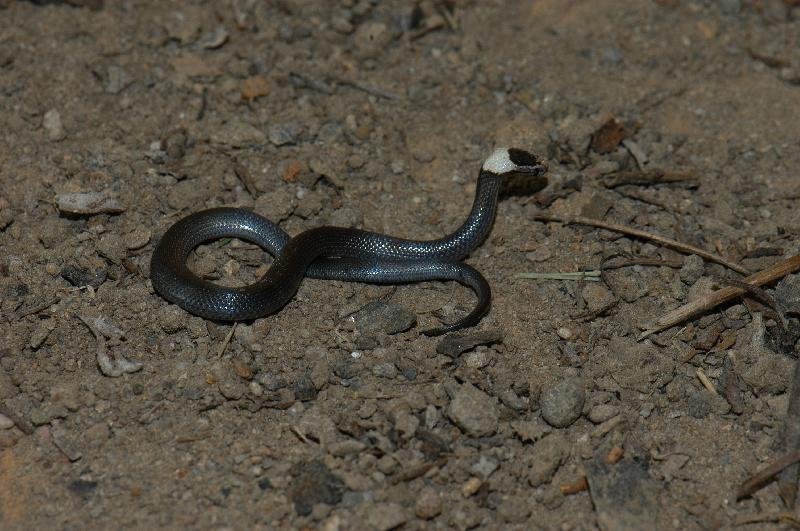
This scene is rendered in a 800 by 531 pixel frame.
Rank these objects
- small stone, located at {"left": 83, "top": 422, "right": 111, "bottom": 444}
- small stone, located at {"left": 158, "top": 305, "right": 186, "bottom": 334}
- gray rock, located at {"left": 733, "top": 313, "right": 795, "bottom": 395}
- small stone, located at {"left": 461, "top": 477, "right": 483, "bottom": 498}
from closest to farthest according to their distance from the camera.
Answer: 1. small stone, located at {"left": 461, "top": 477, "right": 483, "bottom": 498}
2. small stone, located at {"left": 83, "top": 422, "right": 111, "bottom": 444}
3. gray rock, located at {"left": 733, "top": 313, "right": 795, "bottom": 395}
4. small stone, located at {"left": 158, "top": 305, "right": 186, "bottom": 334}

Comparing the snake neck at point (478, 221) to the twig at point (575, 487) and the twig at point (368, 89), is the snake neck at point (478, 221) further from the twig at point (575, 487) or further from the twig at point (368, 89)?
the twig at point (575, 487)

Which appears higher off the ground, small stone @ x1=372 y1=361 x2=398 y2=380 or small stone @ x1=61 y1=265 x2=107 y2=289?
small stone @ x1=61 y1=265 x2=107 y2=289

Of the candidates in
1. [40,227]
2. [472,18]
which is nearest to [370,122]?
[472,18]

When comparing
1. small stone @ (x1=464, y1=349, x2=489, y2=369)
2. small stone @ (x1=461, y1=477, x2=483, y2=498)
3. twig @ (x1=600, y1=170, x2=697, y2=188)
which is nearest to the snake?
small stone @ (x1=464, y1=349, x2=489, y2=369)

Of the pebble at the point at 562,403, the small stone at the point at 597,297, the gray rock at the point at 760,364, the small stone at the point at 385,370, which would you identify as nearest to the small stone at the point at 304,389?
the small stone at the point at 385,370

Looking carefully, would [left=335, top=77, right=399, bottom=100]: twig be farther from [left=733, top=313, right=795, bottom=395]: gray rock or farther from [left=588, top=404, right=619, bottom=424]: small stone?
[left=733, top=313, right=795, bottom=395]: gray rock

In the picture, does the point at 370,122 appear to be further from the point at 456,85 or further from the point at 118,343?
the point at 118,343
